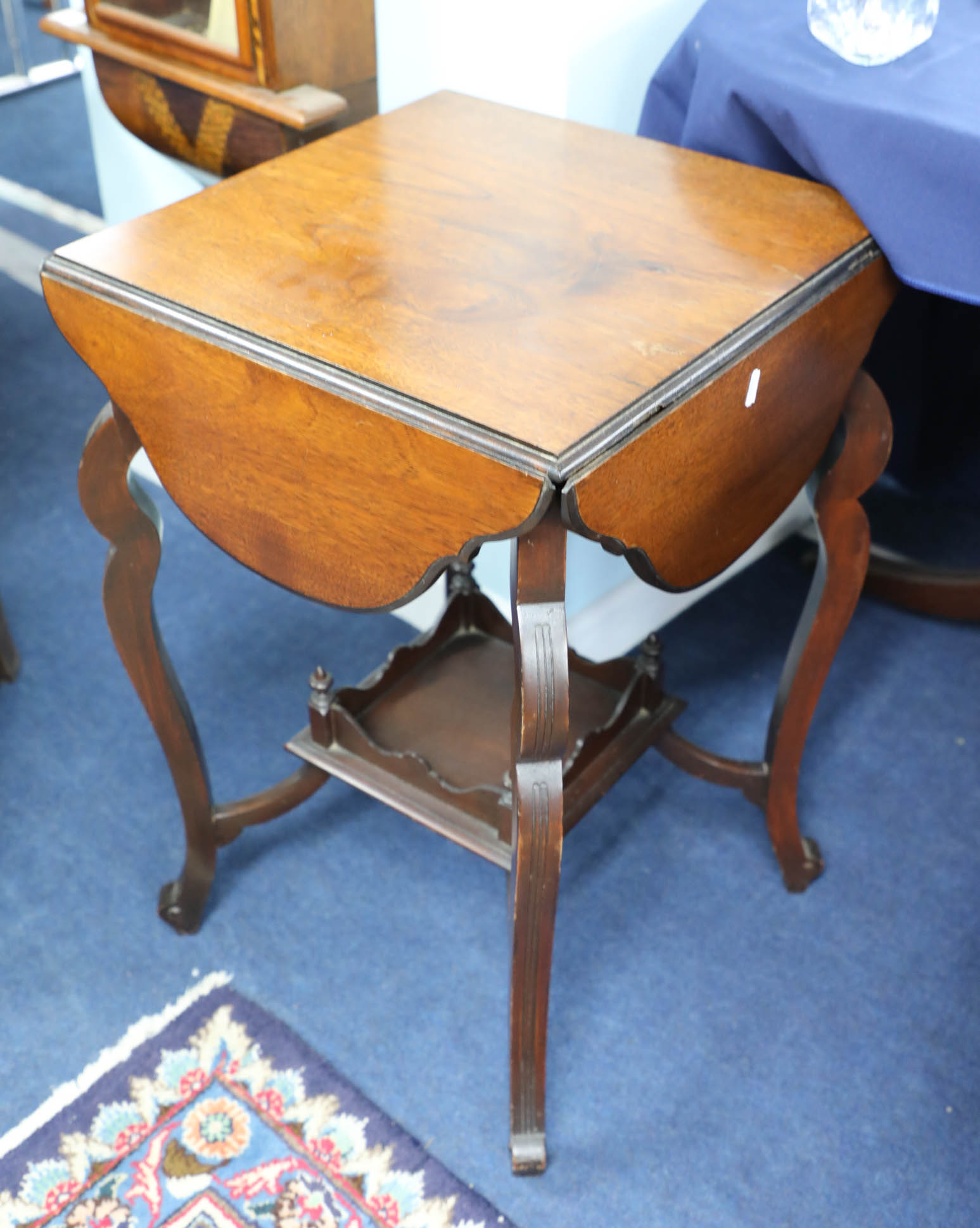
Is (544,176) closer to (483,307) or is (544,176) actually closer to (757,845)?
(483,307)

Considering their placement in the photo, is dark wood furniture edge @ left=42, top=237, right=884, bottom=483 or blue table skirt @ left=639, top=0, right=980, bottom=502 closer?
dark wood furniture edge @ left=42, top=237, right=884, bottom=483

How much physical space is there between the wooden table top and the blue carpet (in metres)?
0.76

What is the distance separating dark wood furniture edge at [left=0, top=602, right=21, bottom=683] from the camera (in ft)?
5.57

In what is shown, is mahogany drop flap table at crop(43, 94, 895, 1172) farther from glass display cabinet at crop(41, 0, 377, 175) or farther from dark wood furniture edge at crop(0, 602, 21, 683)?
dark wood furniture edge at crop(0, 602, 21, 683)

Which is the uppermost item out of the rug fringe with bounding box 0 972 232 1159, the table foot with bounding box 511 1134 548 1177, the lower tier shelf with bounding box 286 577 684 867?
the lower tier shelf with bounding box 286 577 684 867

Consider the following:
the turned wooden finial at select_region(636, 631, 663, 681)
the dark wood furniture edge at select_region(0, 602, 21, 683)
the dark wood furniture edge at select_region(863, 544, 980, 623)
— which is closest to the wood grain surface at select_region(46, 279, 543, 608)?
the turned wooden finial at select_region(636, 631, 663, 681)

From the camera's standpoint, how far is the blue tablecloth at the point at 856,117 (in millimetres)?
1072

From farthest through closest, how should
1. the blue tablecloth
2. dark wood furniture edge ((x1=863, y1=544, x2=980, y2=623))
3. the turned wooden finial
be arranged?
dark wood furniture edge ((x1=863, y1=544, x2=980, y2=623)), the turned wooden finial, the blue tablecloth

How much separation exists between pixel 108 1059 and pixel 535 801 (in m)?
0.61

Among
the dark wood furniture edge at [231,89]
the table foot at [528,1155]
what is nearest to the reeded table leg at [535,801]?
the table foot at [528,1155]

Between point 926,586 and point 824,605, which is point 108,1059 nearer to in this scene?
point 824,605

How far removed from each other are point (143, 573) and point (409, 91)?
768 millimetres

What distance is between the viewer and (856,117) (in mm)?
1118

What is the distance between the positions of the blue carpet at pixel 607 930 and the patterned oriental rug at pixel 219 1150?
32mm
